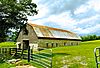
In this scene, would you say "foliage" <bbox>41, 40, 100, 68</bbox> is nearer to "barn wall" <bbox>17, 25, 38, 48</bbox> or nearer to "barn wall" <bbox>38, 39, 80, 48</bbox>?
"barn wall" <bbox>17, 25, 38, 48</bbox>

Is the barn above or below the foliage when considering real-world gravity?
above

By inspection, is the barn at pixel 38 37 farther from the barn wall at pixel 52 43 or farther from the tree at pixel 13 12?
the tree at pixel 13 12

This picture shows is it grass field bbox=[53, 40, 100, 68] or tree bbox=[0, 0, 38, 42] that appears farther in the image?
tree bbox=[0, 0, 38, 42]

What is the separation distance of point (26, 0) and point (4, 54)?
1597 cm

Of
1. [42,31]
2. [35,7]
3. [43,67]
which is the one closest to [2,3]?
[35,7]

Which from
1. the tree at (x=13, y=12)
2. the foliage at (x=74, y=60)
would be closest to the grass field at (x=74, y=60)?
the foliage at (x=74, y=60)

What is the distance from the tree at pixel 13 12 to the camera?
36.7 metres

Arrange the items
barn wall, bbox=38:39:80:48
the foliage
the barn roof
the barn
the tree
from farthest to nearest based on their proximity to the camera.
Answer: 1. barn wall, bbox=38:39:80:48
2. the barn roof
3. the barn
4. the tree
5. the foliage

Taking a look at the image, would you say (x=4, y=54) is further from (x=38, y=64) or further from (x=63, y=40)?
(x=63, y=40)

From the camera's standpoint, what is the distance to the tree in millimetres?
36656

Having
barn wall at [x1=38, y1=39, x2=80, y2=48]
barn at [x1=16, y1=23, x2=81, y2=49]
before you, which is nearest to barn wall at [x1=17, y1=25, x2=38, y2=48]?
barn at [x1=16, y1=23, x2=81, y2=49]

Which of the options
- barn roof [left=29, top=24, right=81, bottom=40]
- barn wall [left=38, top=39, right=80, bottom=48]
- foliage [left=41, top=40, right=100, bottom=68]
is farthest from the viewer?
barn wall [left=38, top=39, right=80, bottom=48]

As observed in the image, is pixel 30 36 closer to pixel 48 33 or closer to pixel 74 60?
pixel 48 33

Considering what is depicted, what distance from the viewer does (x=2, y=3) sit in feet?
118
